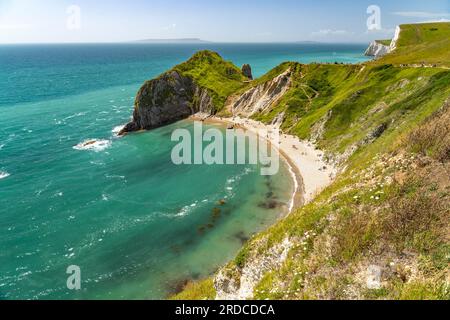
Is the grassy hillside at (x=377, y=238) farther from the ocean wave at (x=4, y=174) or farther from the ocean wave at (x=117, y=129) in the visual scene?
the ocean wave at (x=117, y=129)

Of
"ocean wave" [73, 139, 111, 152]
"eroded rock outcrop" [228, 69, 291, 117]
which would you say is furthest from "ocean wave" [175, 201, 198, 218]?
"eroded rock outcrop" [228, 69, 291, 117]

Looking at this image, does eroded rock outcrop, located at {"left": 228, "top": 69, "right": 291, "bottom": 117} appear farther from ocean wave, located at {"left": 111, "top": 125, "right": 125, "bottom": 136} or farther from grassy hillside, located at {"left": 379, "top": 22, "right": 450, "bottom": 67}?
ocean wave, located at {"left": 111, "top": 125, "right": 125, "bottom": 136}

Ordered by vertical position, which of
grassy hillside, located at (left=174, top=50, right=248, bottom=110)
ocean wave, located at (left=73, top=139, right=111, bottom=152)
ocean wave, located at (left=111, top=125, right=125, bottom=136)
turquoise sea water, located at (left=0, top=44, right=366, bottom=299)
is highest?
grassy hillside, located at (left=174, top=50, right=248, bottom=110)

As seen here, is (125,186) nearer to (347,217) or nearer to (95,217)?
(95,217)

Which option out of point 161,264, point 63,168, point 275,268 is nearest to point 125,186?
point 63,168

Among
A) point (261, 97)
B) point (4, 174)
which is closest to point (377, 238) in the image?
point (4, 174)
